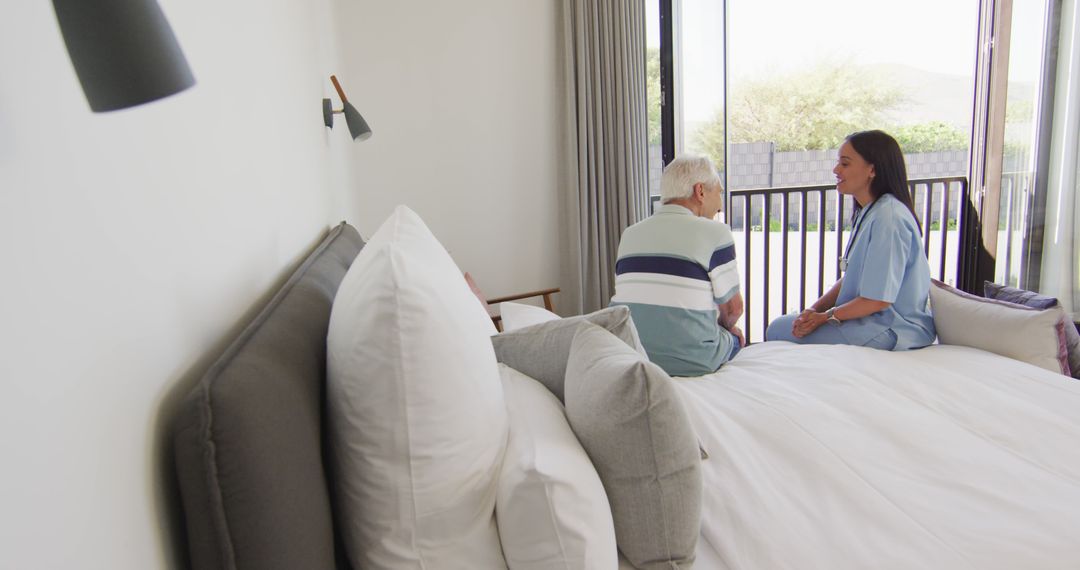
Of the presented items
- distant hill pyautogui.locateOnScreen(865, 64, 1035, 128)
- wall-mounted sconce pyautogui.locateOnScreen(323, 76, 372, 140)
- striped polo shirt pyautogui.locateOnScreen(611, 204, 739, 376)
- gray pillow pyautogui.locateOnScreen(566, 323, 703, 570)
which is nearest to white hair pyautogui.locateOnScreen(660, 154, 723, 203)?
striped polo shirt pyautogui.locateOnScreen(611, 204, 739, 376)

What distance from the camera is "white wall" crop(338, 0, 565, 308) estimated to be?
139 inches

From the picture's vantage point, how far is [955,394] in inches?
65.8

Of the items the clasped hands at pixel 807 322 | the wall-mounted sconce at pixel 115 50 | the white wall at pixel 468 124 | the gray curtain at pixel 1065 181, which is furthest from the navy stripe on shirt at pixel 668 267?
the gray curtain at pixel 1065 181

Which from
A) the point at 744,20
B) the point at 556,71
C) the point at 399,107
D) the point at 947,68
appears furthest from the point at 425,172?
the point at 947,68

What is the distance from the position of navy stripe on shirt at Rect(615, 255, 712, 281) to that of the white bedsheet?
0.47 meters

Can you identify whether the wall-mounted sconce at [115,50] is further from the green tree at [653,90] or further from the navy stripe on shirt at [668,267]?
the green tree at [653,90]

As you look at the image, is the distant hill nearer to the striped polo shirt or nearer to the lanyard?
the lanyard

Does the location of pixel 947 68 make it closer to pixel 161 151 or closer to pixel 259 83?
pixel 259 83

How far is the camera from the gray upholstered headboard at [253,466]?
54 cm

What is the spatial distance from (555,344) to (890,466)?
746 mm

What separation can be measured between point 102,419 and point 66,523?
0.08 metres

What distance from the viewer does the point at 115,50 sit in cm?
32

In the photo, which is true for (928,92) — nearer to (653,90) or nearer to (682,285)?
(653,90)

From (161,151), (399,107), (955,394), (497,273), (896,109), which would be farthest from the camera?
(896,109)
